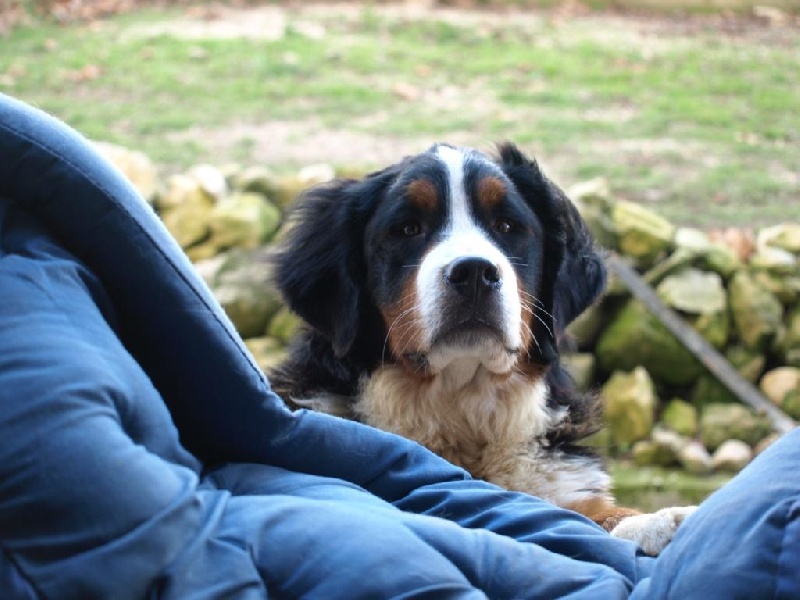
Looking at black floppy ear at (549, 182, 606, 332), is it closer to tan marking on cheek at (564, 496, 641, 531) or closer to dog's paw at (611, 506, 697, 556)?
tan marking on cheek at (564, 496, 641, 531)

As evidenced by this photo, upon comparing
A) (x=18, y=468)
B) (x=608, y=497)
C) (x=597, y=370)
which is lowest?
(x=597, y=370)

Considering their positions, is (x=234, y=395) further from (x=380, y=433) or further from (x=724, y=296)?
(x=724, y=296)

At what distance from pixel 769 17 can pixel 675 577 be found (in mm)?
7732

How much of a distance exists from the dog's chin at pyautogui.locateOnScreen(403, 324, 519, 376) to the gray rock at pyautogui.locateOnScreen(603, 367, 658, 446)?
8.64 ft

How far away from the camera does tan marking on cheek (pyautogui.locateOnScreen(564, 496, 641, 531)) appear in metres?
3.00

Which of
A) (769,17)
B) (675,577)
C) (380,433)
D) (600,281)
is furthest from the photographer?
(769,17)

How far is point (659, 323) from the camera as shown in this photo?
611 centimetres

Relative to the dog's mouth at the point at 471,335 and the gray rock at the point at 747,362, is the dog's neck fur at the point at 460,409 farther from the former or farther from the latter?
the gray rock at the point at 747,362

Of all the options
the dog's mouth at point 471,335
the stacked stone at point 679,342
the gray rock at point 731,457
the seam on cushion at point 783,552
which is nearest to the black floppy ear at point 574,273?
the dog's mouth at point 471,335

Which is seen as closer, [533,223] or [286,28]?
[533,223]

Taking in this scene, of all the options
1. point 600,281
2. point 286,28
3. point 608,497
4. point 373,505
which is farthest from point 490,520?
point 286,28

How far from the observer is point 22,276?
1775 millimetres

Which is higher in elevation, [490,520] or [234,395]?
[234,395]

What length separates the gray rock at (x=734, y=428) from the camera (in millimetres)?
5738
